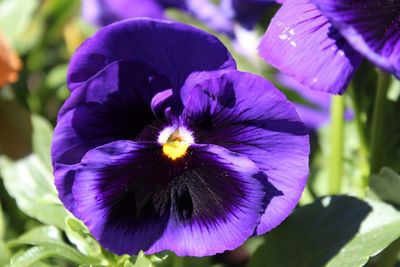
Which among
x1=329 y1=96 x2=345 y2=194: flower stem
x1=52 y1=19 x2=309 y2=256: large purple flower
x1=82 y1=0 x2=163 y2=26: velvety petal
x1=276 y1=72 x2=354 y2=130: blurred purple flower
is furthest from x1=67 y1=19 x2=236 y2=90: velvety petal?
x1=276 y1=72 x2=354 y2=130: blurred purple flower

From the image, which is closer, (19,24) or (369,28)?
(369,28)

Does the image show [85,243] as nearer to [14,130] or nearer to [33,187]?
[33,187]

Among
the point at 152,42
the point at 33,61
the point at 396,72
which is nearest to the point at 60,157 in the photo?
the point at 152,42

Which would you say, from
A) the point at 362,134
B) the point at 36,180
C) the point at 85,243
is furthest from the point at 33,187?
the point at 362,134

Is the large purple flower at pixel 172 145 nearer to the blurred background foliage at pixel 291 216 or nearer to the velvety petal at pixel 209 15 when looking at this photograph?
the blurred background foliage at pixel 291 216

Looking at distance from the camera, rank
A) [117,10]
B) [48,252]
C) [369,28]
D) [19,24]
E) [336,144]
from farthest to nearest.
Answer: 1. [19,24]
2. [117,10]
3. [336,144]
4. [48,252]
5. [369,28]

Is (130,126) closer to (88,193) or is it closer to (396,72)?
(88,193)
